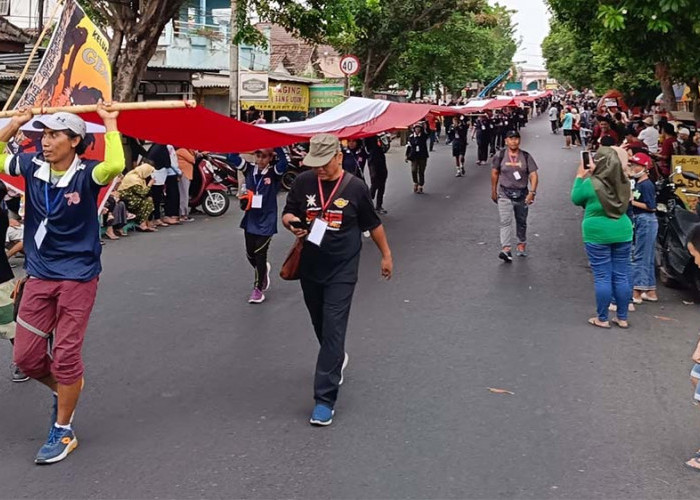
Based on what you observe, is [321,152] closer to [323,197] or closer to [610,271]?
[323,197]

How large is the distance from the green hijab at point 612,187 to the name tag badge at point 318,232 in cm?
299

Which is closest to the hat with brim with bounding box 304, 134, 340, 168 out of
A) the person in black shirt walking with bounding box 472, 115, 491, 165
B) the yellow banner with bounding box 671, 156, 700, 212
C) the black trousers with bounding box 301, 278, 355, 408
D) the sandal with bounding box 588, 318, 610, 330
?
the black trousers with bounding box 301, 278, 355, 408

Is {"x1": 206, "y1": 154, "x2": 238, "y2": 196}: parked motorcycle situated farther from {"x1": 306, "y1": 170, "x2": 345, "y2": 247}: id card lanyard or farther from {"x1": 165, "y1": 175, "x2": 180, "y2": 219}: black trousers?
{"x1": 306, "y1": 170, "x2": 345, "y2": 247}: id card lanyard

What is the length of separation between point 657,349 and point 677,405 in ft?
4.43

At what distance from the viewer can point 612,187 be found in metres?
6.84

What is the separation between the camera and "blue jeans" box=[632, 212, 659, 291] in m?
7.99

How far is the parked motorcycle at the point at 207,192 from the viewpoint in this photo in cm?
1424

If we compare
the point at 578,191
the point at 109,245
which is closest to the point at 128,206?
the point at 109,245

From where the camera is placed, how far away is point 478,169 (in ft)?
76.4

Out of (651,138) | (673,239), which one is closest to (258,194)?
(673,239)

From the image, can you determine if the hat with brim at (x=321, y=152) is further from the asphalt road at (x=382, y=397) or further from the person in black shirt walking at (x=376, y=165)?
the person in black shirt walking at (x=376, y=165)

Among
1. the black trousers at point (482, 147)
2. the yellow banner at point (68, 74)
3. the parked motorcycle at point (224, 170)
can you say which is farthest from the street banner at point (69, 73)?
the black trousers at point (482, 147)

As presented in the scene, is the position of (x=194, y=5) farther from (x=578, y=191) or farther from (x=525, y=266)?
(x=578, y=191)

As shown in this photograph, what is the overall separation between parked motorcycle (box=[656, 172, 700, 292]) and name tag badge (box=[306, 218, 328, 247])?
4770 millimetres
